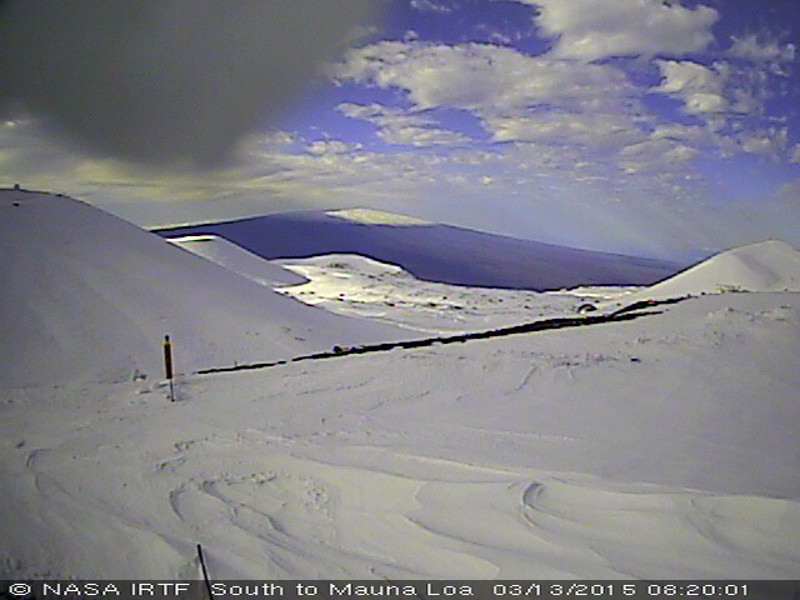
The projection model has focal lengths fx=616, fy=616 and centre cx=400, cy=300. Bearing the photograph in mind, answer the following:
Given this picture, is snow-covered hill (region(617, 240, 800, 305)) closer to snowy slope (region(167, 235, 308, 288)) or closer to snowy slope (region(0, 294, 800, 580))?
snowy slope (region(167, 235, 308, 288))

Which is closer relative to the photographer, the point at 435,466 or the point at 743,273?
the point at 435,466

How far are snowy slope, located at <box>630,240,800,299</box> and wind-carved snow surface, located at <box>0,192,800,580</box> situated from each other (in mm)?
14319

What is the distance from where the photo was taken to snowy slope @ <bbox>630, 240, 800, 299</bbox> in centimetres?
1791

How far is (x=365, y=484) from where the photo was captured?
113 inches

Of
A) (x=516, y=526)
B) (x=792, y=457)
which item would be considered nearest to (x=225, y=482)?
(x=516, y=526)

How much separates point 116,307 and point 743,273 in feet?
57.5

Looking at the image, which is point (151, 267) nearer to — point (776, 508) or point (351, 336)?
point (351, 336)

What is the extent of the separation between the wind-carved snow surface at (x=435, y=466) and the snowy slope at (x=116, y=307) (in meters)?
2.74

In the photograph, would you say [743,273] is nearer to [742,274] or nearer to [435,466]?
[742,274]

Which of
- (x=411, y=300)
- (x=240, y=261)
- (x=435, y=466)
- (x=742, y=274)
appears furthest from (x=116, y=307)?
(x=240, y=261)

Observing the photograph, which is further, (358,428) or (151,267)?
(151,267)

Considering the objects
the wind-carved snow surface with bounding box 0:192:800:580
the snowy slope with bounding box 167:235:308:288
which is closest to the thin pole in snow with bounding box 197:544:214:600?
the wind-carved snow surface with bounding box 0:192:800:580

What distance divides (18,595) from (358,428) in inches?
76.6

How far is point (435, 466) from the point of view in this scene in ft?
10.0
